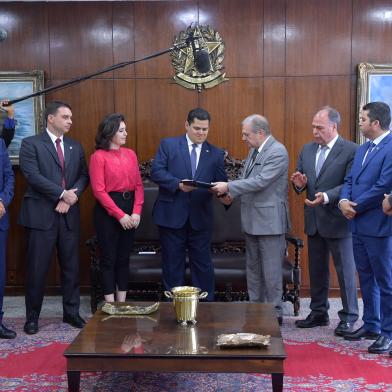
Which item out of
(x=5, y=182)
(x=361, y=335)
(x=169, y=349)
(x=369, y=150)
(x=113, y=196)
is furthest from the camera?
(x=113, y=196)

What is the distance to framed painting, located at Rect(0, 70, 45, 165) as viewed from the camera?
516cm

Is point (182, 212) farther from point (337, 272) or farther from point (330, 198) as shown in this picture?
point (337, 272)

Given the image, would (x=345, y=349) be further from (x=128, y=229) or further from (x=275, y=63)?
(x=275, y=63)

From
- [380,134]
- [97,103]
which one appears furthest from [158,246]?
[380,134]

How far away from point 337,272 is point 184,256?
44.2 inches

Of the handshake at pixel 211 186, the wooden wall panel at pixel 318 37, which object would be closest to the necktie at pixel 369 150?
the handshake at pixel 211 186

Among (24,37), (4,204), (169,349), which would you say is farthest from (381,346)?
(24,37)

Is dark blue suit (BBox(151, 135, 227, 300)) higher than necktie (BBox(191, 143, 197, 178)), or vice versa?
necktie (BBox(191, 143, 197, 178))

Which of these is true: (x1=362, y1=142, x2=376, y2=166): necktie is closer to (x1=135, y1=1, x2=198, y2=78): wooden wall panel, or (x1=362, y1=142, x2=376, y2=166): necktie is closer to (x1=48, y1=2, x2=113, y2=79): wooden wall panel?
(x1=135, y1=1, x2=198, y2=78): wooden wall panel

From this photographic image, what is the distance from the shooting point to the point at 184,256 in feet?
14.4

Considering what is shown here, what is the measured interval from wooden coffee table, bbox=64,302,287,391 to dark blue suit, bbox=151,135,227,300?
44.0 inches

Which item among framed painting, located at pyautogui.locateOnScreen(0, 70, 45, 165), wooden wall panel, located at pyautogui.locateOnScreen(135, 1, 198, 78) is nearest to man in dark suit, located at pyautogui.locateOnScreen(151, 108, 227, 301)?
wooden wall panel, located at pyautogui.locateOnScreen(135, 1, 198, 78)

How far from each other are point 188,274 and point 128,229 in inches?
24.2

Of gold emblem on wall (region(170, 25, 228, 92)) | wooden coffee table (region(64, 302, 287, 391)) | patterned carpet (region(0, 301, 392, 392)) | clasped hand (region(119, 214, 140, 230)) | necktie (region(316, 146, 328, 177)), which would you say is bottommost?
patterned carpet (region(0, 301, 392, 392))
